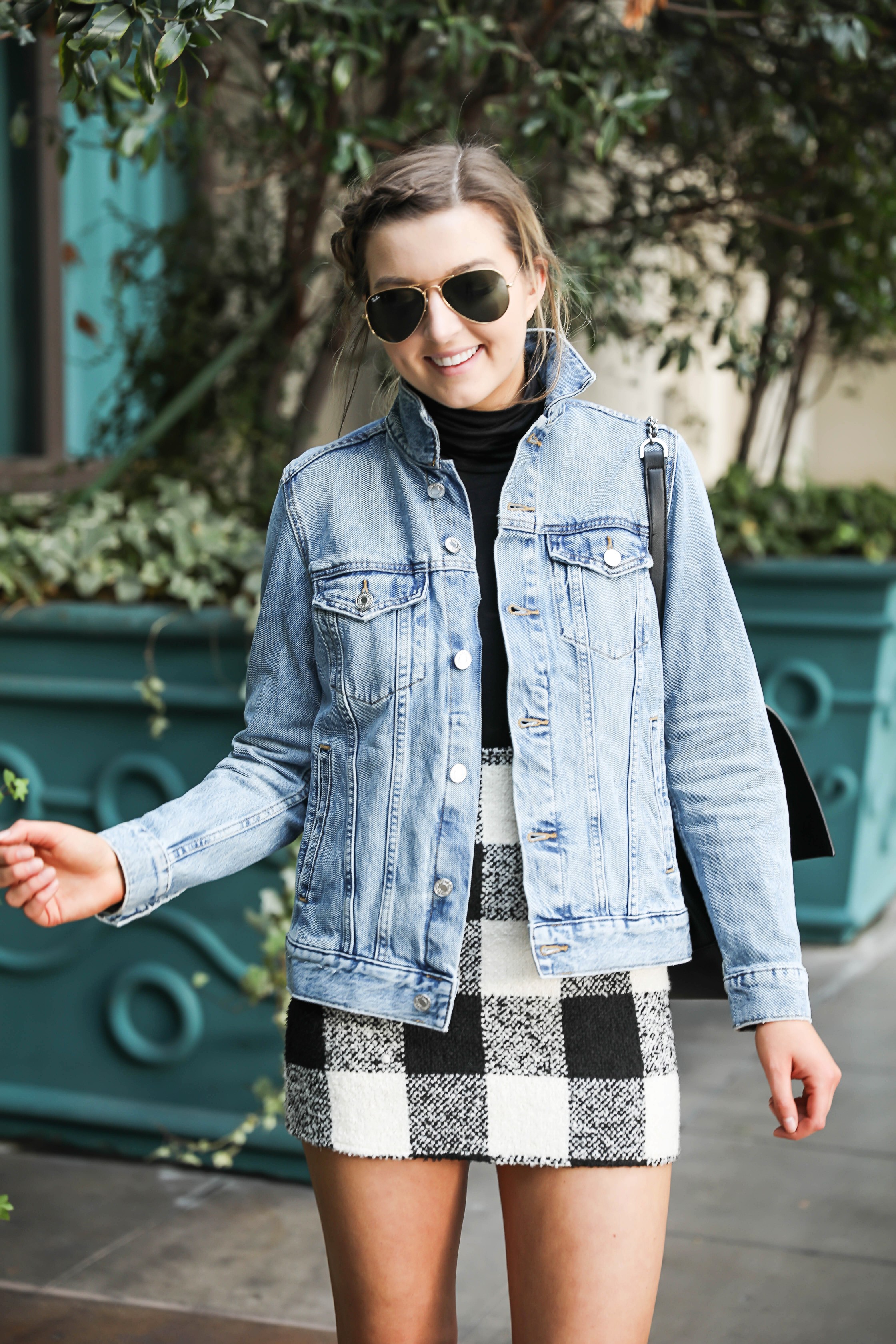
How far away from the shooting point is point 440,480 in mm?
1736

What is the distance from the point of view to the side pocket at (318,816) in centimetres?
173

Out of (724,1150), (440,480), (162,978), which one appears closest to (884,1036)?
(724,1150)

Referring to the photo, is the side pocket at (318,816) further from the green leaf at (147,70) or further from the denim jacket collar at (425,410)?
the green leaf at (147,70)

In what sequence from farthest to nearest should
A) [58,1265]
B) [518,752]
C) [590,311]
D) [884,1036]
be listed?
[884,1036] < [590,311] < [58,1265] < [518,752]

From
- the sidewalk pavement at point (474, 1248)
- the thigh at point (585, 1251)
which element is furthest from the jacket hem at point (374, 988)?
the sidewalk pavement at point (474, 1248)

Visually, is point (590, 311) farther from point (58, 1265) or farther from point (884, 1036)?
point (58, 1265)

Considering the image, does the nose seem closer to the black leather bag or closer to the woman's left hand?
the black leather bag

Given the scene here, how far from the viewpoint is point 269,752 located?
1813 mm

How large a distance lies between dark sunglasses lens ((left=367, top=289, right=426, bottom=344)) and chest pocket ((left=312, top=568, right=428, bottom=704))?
0.91 feet

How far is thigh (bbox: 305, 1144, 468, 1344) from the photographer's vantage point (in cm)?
167

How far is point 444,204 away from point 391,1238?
119 cm

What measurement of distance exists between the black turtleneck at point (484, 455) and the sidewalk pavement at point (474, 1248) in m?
1.75

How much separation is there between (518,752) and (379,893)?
231 mm

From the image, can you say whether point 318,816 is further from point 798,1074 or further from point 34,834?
point 798,1074
